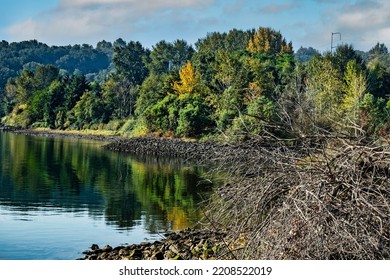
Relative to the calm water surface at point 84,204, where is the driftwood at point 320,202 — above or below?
above

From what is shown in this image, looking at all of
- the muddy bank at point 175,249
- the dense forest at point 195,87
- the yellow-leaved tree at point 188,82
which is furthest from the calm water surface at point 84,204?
the yellow-leaved tree at point 188,82

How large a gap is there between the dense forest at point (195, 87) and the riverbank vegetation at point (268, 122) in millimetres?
149

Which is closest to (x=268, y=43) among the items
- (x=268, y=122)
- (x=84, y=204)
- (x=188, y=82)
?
(x=188, y=82)

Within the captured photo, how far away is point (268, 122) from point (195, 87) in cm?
4975

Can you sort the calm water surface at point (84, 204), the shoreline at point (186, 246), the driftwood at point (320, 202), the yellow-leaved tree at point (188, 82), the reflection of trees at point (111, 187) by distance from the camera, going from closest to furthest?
the driftwood at point (320, 202), the shoreline at point (186, 246), the calm water surface at point (84, 204), the reflection of trees at point (111, 187), the yellow-leaved tree at point (188, 82)

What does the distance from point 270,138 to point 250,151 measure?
293 millimetres

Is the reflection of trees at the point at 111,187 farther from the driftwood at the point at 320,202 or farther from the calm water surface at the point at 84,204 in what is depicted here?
the driftwood at the point at 320,202

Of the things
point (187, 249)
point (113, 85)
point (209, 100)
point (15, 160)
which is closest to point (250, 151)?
point (187, 249)

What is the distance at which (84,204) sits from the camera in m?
20.5

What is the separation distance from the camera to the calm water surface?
14516mm

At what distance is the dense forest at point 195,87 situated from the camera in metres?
36.9

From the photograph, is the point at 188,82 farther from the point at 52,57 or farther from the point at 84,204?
the point at 52,57

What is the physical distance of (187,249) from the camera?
35.3 ft

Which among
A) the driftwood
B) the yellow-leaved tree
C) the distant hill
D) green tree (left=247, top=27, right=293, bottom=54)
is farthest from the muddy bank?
the distant hill
